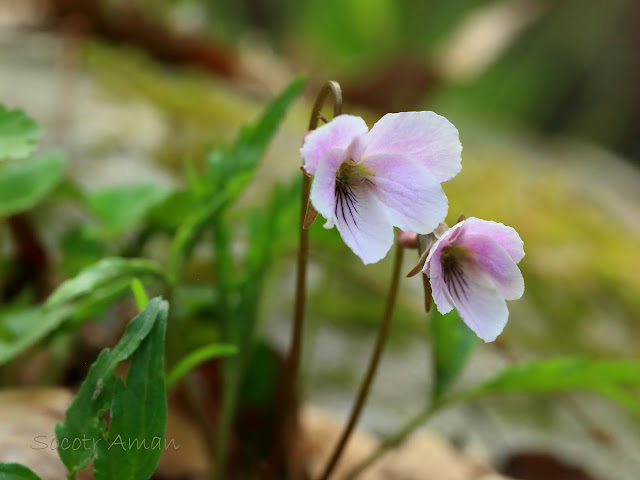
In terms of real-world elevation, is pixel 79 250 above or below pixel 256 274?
below

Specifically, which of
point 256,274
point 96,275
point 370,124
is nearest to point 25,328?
point 96,275

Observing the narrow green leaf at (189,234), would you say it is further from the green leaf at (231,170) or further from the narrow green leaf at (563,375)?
the narrow green leaf at (563,375)

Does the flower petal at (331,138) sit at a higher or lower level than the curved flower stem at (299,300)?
higher

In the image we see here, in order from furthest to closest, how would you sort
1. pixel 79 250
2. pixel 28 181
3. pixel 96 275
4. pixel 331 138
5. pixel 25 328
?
1. pixel 79 250
2. pixel 28 181
3. pixel 25 328
4. pixel 96 275
5. pixel 331 138

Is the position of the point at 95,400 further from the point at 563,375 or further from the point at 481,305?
the point at 563,375

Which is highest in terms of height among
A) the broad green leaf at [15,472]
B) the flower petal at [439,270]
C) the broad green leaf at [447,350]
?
the flower petal at [439,270]

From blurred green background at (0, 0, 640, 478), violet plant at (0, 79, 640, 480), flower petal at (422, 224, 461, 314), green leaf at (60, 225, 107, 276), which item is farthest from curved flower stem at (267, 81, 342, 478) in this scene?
green leaf at (60, 225, 107, 276)

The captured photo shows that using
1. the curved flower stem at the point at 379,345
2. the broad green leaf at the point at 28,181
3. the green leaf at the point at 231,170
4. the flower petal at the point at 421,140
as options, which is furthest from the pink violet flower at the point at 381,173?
the broad green leaf at the point at 28,181
